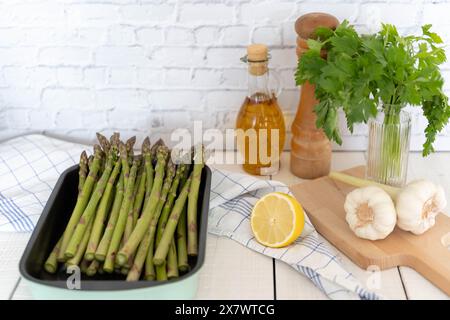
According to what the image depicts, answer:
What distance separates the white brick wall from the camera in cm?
141

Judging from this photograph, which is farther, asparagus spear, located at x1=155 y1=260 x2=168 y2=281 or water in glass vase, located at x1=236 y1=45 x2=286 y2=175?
water in glass vase, located at x1=236 y1=45 x2=286 y2=175

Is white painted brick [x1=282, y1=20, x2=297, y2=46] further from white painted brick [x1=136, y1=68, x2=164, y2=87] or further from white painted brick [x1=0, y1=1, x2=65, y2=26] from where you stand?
white painted brick [x1=0, y1=1, x2=65, y2=26]

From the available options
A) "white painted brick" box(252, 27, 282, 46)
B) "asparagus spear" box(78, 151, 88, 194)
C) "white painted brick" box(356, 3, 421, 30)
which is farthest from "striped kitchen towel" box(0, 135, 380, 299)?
"white painted brick" box(356, 3, 421, 30)

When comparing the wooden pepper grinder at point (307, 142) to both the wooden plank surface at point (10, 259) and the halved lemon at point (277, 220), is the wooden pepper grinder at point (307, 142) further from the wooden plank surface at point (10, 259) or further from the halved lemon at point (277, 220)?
the wooden plank surface at point (10, 259)

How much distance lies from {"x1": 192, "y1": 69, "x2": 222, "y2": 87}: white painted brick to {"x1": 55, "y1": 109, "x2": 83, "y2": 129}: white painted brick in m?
0.30

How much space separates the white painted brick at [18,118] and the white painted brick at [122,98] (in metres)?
0.18

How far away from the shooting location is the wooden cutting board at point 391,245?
1.11 metres

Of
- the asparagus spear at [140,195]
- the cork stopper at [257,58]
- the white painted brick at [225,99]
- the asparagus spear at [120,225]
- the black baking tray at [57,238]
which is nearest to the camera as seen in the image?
the black baking tray at [57,238]

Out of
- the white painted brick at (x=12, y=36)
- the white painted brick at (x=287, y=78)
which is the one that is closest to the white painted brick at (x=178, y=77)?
the white painted brick at (x=287, y=78)

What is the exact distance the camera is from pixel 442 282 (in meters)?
1.08

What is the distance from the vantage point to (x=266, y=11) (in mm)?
1411

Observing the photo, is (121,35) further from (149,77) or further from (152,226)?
(152,226)

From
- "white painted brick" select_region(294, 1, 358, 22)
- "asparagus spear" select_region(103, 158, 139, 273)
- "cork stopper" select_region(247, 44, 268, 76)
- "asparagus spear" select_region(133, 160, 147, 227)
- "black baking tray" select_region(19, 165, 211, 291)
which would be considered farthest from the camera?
"white painted brick" select_region(294, 1, 358, 22)
